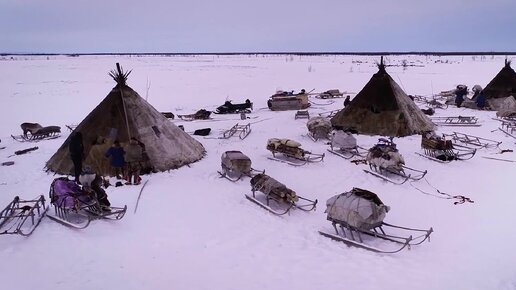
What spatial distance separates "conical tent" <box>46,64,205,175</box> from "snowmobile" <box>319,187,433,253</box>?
7.31 metres

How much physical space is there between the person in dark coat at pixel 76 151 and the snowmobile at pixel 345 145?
401 inches

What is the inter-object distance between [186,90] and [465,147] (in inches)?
1151

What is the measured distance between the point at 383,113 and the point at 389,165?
7.10 m

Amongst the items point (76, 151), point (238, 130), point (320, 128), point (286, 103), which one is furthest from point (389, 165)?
point (286, 103)

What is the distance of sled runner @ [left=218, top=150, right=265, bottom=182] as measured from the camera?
45.3 ft

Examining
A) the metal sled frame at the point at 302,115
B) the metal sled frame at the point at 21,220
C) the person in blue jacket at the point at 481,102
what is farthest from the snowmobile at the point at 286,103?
the metal sled frame at the point at 21,220

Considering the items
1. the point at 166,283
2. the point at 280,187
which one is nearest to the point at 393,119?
the point at 280,187

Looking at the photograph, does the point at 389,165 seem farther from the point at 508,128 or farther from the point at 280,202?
the point at 508,128

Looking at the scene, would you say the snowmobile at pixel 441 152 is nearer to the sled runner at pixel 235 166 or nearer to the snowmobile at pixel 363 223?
the snowmobile at pixel 363 223

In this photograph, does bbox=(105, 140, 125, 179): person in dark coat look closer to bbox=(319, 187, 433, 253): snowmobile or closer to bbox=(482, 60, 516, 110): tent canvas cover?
bbox=(319, 187, 433, 253): snowmobile

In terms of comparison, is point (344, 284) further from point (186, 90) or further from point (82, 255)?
point (186, 90)

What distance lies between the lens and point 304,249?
9328 mm

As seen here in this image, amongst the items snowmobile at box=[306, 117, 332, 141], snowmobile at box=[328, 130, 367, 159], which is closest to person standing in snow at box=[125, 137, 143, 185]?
snowmobile at box=[328, 130, 367, 159]

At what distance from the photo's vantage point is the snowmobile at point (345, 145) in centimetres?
1695
